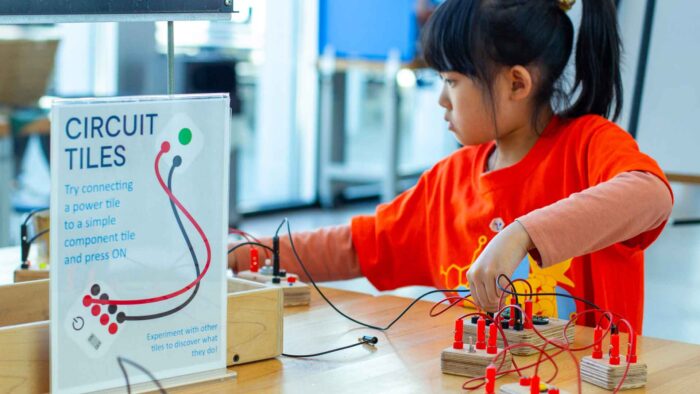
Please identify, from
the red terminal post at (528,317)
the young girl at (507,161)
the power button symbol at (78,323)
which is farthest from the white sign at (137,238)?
the young girl at (507,161)

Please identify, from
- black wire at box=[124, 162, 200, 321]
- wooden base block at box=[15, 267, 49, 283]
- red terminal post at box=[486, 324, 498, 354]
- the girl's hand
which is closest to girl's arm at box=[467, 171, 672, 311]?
the girl's hand

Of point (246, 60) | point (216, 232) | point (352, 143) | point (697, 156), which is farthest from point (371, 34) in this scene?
point (216, 232)

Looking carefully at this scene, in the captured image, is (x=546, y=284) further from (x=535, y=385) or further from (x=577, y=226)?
(x=535, y=385)

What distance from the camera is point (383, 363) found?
1004 millimetres

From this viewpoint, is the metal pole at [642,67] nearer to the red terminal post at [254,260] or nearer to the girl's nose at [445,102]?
the girl's nose at [445,102]

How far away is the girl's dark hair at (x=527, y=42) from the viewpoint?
1515 mm

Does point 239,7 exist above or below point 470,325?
above

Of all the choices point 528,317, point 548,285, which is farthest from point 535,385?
point 548,285

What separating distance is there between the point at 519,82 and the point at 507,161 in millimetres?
128

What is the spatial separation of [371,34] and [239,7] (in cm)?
343

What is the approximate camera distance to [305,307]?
49.3 inches

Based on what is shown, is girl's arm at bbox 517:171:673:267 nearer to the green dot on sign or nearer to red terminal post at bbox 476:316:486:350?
red terminal post at bbox 476:316:486:350

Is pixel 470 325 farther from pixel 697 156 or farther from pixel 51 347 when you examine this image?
pixel 697 156

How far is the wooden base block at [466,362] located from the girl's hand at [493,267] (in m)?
0.11
